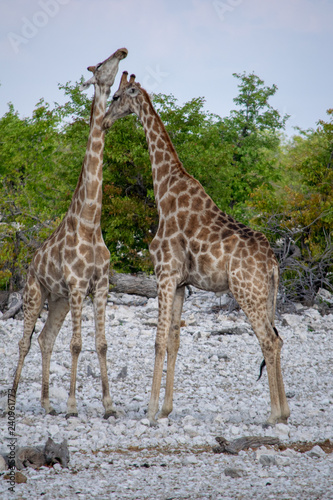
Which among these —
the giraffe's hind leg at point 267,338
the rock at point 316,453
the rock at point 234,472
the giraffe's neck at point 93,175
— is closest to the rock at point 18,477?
the rock at point 234,472

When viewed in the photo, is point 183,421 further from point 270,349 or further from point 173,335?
point 270,349

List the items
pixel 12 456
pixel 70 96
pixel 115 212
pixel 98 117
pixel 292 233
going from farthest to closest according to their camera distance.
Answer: pixel 70 96
pixel 115 212
pixel 292 233
pixel 98 117
pixel 12 456

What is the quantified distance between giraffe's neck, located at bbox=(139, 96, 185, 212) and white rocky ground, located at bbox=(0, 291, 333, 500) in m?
2.74

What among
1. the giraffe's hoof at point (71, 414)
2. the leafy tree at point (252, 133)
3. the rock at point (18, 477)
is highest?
the leafy tree at point (252, 133)

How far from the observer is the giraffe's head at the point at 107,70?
667 centimetres

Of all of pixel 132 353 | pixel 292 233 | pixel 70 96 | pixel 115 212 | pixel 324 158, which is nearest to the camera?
pixel 132 353

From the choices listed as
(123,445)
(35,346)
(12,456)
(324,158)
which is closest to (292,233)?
(324,158)

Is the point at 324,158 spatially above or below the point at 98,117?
above

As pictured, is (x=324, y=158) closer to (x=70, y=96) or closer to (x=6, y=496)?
(x=70, y=96)

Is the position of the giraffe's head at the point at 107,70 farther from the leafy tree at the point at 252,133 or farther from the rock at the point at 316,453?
the leafy tree at the point at 252,133

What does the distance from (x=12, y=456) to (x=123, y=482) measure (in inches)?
40.4

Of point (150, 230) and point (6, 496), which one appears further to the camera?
point (150, 230)

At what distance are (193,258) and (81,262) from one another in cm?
131

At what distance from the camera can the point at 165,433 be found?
19.2 feet
